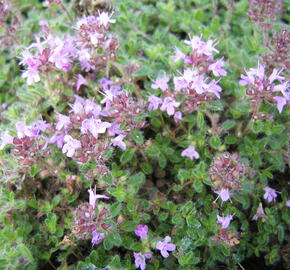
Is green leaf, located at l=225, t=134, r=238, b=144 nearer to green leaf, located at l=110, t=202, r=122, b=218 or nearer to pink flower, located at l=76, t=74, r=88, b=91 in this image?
green leaf, located at l=110, t=202, r=122, b=218

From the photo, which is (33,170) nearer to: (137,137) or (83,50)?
(137,137)

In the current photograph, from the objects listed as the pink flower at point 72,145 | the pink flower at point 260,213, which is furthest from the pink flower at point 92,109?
the pink flower at point 260,213

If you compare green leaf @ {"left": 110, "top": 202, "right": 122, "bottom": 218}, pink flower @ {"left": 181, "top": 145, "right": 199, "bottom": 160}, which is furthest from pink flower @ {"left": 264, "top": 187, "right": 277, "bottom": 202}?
green leaf @ {"left": 110, "top": 202, "right": 122, "bottom": 218}

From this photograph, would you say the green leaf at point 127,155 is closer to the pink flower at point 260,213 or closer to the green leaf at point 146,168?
the green leaf at point 146,168

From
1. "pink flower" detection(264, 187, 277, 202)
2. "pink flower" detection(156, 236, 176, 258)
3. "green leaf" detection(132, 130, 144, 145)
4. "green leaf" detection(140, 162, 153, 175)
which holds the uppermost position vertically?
"green leaf" detection(132, 130, 144, 145)

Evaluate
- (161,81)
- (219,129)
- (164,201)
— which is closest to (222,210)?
(164,201)

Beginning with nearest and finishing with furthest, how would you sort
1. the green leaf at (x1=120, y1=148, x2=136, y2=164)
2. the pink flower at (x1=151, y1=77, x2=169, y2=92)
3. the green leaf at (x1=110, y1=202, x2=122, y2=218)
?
the green leaf at (x1=110, y1=202, x2=122, y2=218) → the green leaf at (x1=120, y1=148, x2=136, y2=164) → the pink flower at (x1=151, y1=77, x2=169, y2=92)

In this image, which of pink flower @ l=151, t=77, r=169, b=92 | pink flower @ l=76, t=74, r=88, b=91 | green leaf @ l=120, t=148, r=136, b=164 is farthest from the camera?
pink flower @ l=76, t=74, r=88, b=91

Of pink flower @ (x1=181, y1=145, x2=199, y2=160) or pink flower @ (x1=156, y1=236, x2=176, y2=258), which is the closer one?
pink flower @ (x1=156, y1=236, x2=176, y2=258)

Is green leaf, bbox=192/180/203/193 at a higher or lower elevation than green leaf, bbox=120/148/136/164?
lower
